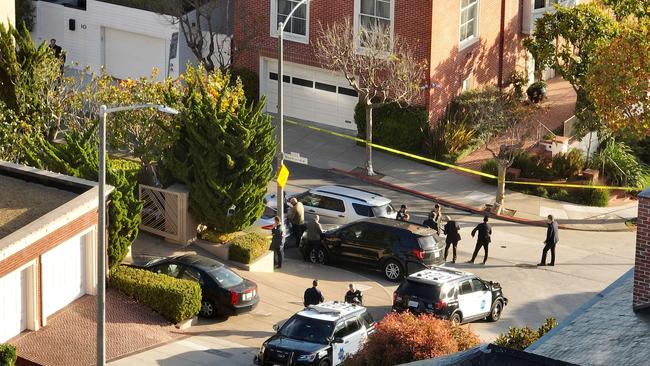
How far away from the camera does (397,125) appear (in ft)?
161

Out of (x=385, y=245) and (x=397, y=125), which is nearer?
(x=385, y=245)

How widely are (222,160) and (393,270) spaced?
554 centimetres

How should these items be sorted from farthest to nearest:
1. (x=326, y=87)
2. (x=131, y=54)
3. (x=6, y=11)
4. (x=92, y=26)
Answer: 1. (x=92, y=26)
2. (x=131, y=54)
3. (x=326, y=87)
4. (x=6, y=11)

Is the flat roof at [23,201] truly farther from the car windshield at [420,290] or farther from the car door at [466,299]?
the car door at [466,299]

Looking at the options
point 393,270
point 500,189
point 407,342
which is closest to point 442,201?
point 500,189

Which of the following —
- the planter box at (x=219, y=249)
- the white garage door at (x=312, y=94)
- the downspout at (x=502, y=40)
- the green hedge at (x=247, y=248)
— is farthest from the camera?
the downspout at (x=502, y=40)

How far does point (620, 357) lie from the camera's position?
21281mm

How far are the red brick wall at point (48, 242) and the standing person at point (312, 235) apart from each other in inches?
324

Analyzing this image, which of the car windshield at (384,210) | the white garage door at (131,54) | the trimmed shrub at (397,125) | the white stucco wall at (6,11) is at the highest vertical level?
the white stucco wall at (6,11)

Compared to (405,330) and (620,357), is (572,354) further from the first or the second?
(405,330)

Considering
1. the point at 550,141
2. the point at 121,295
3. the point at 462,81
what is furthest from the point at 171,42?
the point at 121,295

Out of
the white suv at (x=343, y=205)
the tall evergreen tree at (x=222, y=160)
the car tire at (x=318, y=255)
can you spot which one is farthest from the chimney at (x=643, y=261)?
the white suv at (x=343, y=205)

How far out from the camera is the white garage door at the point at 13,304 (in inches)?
1185

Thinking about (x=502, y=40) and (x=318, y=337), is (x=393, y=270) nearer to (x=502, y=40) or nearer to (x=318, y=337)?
(x=318, y=337)
